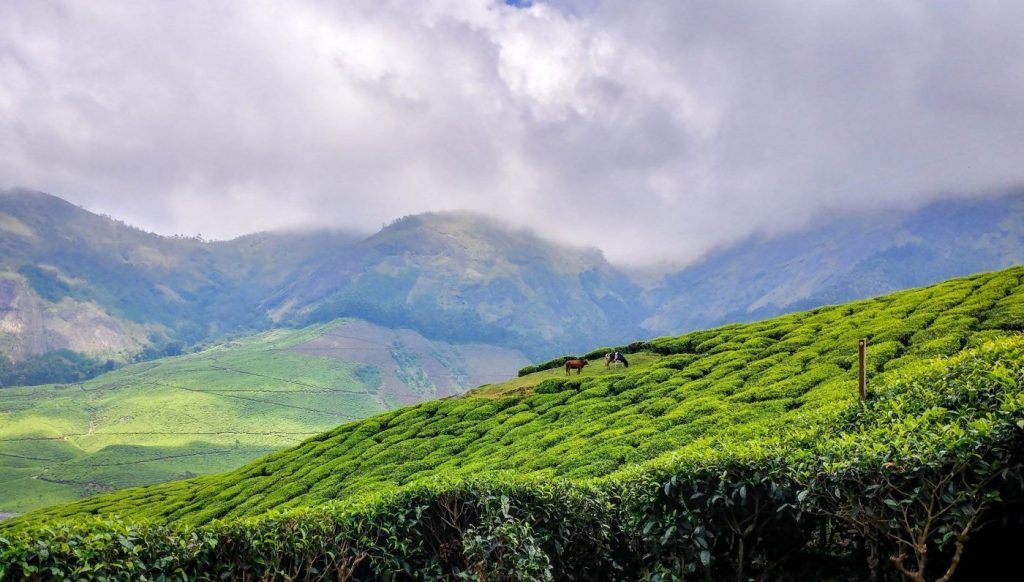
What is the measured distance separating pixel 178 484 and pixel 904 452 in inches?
2124

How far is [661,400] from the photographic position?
30250 mm

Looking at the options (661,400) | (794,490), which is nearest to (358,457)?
(661,400)

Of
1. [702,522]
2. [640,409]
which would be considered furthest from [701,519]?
[640,409]

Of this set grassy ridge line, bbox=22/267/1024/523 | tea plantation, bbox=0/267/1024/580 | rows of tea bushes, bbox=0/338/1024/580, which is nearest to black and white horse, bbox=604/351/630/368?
grassy ridge line, bbox=22/267/1024/523

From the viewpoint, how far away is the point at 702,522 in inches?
504

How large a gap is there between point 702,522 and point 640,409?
57.4ft

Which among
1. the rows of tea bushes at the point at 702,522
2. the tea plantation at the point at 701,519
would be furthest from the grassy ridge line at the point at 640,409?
the rows of tea bushes at the point at 702,522

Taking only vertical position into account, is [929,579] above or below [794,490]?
below

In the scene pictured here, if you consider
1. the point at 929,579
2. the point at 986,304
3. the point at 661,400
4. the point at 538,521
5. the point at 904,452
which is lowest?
the point at 929,579

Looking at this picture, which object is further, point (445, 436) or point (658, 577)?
point (445, 436)

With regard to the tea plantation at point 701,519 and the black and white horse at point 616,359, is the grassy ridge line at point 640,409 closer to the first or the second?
the tea plantation at point 701,519

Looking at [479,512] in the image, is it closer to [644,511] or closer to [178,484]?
[644,511]

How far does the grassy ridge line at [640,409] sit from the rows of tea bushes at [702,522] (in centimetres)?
145

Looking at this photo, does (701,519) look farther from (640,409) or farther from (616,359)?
(616,359)
